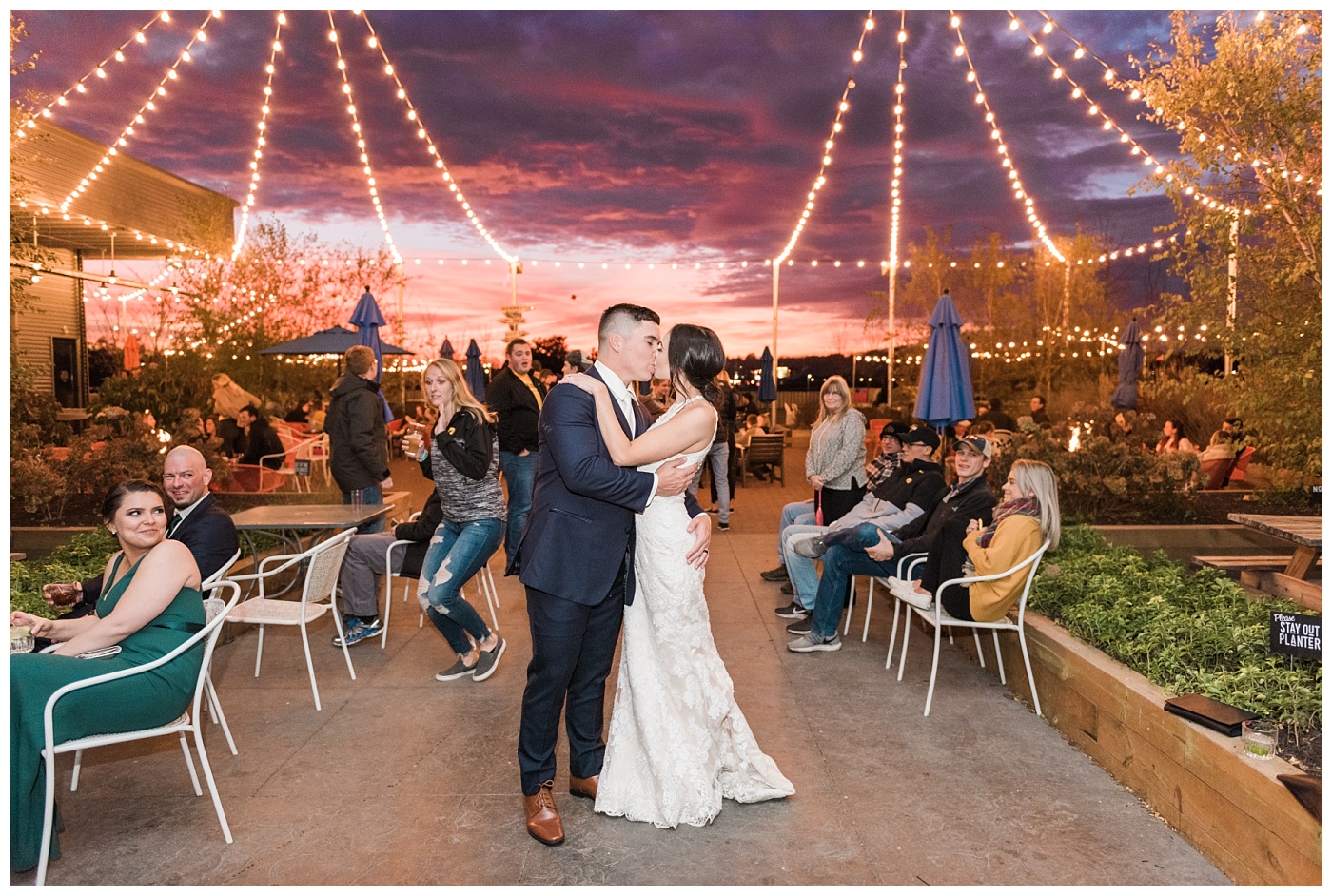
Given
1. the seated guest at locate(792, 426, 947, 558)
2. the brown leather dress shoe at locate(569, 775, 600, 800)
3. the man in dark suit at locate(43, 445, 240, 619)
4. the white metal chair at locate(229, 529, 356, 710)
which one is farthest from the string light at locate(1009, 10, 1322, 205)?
the man in dark suit at locate(43, 445, 240, 619)

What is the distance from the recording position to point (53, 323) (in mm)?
18516

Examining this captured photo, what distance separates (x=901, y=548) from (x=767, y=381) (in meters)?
10.8

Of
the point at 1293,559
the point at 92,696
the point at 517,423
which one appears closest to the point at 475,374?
the point at 517,423

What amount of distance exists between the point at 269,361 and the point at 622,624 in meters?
16.5

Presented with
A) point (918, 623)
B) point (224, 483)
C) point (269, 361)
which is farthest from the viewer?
point (269, 361)

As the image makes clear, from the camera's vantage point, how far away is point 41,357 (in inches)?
713

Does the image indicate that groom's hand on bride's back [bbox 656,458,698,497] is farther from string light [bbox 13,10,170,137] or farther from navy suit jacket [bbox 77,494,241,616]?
string light [bbox 13,10,170,137]

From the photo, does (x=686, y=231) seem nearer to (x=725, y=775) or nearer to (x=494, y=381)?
(x=494, y=381)

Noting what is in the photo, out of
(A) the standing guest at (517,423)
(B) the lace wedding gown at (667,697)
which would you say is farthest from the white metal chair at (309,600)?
(A) the standing guest at (517,423)

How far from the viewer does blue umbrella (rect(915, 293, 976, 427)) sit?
22.3 ft

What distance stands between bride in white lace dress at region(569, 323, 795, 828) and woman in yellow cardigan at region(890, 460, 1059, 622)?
170 centimetres

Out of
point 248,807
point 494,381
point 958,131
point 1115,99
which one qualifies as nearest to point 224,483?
point 494,381

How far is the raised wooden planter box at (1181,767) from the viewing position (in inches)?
101

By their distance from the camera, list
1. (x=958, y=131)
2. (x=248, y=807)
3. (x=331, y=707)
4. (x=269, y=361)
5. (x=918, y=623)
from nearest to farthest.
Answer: (x=248, y=807), (x=331, y=707), (x=918, y=623), (x=958, y=131), (x=269, y=361)
